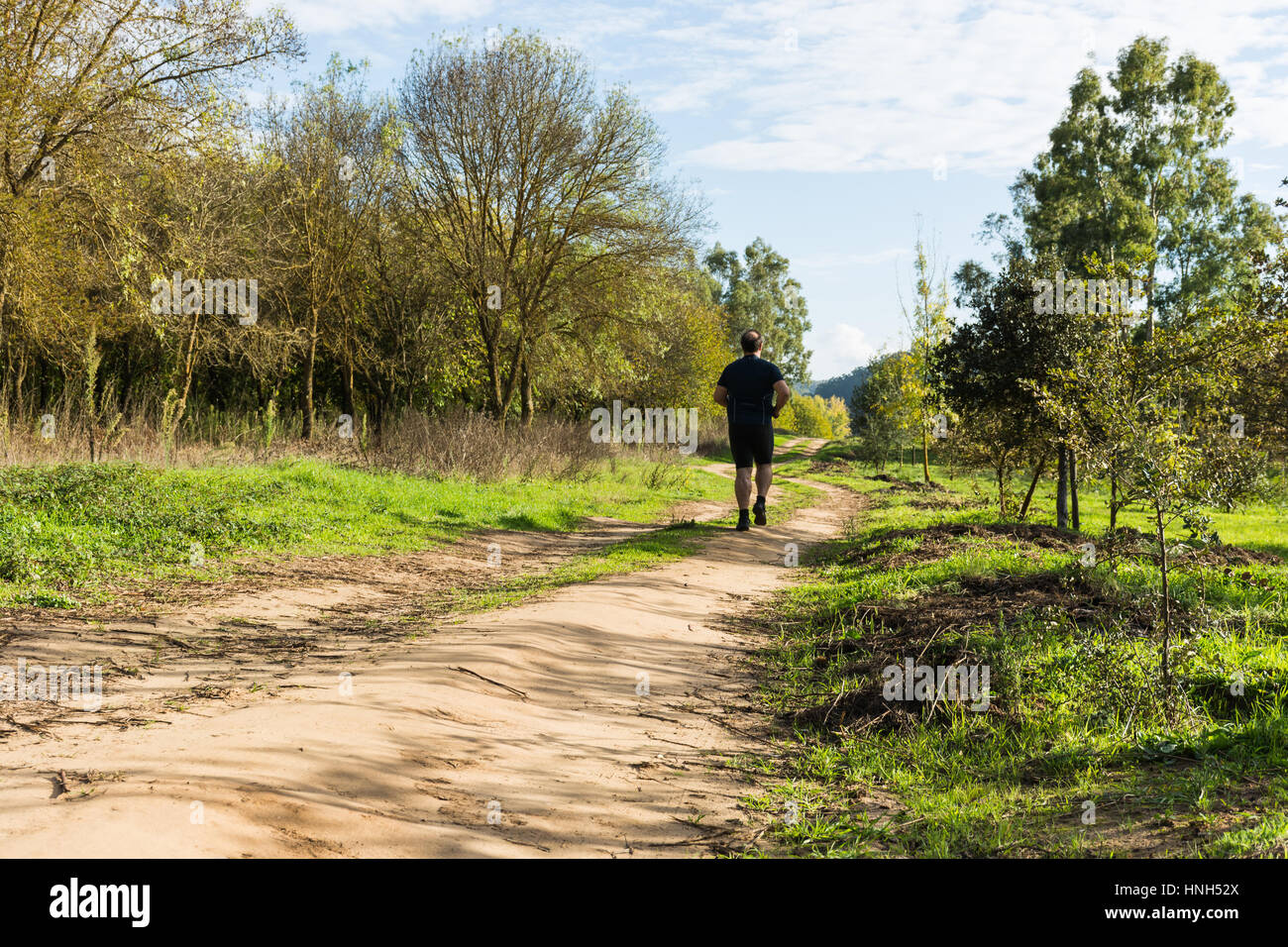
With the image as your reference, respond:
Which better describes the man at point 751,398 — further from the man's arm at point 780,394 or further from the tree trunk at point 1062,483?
the tree trunk at point 1062,483

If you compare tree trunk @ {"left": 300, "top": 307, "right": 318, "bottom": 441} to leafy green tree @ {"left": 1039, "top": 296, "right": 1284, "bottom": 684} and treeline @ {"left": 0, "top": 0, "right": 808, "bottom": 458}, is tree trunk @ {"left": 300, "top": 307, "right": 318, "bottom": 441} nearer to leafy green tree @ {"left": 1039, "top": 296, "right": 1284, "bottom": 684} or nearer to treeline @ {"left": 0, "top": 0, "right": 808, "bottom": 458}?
treeline @ {"left": 0, "top": 0, "right": 808, "bottom": 458}

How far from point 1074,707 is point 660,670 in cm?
281

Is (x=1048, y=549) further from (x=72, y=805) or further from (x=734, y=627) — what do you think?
(x=72, y=805)

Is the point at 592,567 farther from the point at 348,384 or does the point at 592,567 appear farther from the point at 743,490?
the point at 348,384

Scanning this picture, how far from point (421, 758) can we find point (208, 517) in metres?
8.31

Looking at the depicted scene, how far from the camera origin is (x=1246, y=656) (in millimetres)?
5941

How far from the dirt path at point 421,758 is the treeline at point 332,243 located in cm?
1110

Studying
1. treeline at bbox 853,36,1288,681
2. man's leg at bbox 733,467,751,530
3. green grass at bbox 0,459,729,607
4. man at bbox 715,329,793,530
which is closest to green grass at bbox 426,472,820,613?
man's leg at bbox 733,467,751,530

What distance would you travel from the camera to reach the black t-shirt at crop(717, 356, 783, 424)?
1117 cm

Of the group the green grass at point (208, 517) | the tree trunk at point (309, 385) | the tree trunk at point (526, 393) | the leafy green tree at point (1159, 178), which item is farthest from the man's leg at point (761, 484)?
the leafy green tree at point (1159, 178)

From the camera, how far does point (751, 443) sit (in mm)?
11484

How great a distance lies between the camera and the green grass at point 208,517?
28.9 ft

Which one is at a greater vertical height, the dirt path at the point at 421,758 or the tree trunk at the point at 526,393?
the tree trunk at the point at 526,393

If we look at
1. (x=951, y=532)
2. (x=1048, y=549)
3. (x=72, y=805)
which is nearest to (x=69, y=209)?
(x=72, y=805)
